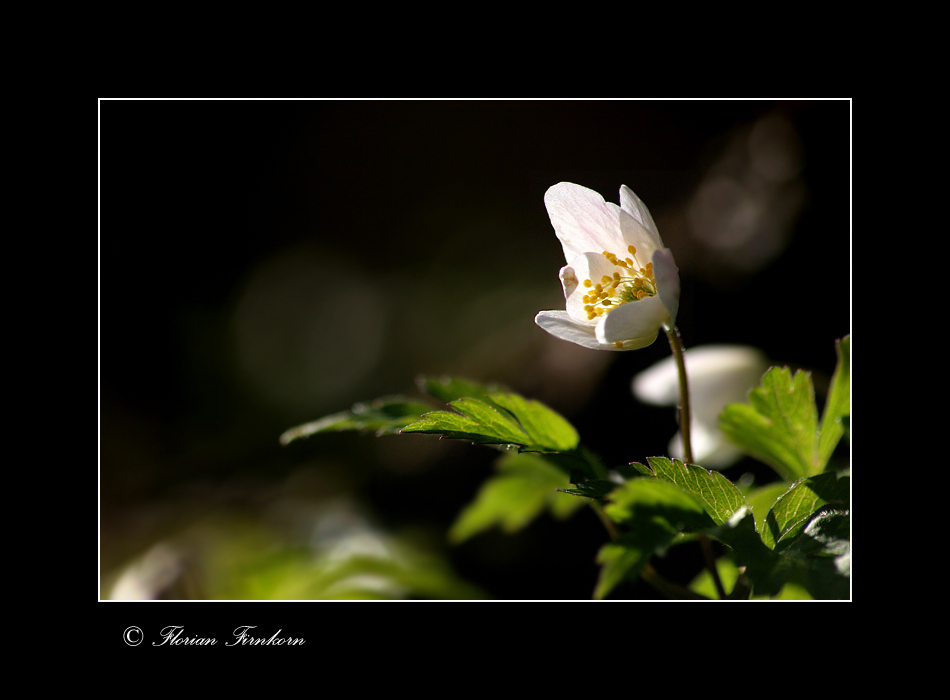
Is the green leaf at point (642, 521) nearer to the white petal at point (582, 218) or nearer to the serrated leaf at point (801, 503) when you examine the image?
the serrated leaf at point (801, 503)

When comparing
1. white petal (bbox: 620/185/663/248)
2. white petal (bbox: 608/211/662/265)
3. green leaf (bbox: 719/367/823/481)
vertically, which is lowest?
green leaf (bbox: 719/367/823/481)

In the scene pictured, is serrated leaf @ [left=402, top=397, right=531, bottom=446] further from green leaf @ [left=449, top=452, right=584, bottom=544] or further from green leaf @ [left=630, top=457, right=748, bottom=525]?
green leaf @ [left=449, top=452, right=584, bottom=544]

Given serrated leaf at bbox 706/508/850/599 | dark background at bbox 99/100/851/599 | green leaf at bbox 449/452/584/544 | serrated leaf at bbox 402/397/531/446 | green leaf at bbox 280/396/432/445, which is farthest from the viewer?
dark background at bbox 99/100/851/599

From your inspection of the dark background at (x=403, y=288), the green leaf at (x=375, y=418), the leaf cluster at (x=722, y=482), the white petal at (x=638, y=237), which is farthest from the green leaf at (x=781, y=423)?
the dark background at (x=403, y=288)

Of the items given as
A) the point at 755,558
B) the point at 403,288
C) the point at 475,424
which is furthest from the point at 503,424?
the point at 403,288

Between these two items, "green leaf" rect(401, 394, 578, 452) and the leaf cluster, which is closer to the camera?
the leaf cluster

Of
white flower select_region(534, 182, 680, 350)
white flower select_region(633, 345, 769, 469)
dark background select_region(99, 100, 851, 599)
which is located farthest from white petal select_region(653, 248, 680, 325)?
dark background select_region(99, 100, 851, 599)

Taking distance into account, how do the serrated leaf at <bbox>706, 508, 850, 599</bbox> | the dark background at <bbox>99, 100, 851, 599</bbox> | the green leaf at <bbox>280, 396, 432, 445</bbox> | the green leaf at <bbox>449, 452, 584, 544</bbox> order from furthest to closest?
the dark background at <bbox>99, 100, 851, 599</bbox>, the green leaf at <bbox>449, 452, 584, 544</bbox>, the green leaf at <bbox>280, 396, 432, 445</bbox>, the serrated leaf at <bbox>706, 508, 850, 599</bbox>
